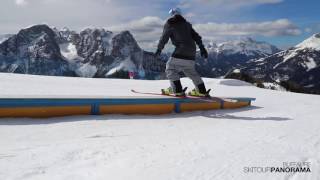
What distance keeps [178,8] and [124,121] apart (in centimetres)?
328

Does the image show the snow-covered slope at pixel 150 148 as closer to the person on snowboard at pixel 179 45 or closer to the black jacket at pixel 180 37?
the person on snowboard at pixel 179 45

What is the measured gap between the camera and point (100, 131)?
601 cm

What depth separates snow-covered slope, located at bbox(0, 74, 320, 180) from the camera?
3.91m

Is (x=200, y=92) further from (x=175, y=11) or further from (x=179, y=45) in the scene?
(x=175, y=11)

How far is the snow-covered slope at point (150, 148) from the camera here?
3.91m

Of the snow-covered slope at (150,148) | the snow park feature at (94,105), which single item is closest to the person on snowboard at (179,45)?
the snow park feature at (94,105)

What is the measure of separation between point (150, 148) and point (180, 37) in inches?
183

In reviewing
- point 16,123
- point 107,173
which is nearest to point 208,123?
point 16,123

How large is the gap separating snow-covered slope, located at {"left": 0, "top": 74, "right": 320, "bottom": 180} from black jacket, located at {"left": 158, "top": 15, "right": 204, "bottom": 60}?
2.01 m

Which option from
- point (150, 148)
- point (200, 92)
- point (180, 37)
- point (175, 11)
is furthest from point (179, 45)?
point (150, 148)

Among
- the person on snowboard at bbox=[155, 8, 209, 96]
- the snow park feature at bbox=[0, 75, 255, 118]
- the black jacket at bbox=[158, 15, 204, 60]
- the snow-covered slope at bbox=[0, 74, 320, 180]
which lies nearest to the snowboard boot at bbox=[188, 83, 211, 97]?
the person on snowboard at bbox=[155, 8, 209, 96]

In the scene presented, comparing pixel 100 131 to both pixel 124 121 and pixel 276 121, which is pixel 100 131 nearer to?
pixel 124 121

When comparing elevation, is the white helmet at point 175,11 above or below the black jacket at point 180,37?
above

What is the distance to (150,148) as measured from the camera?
4941mm
